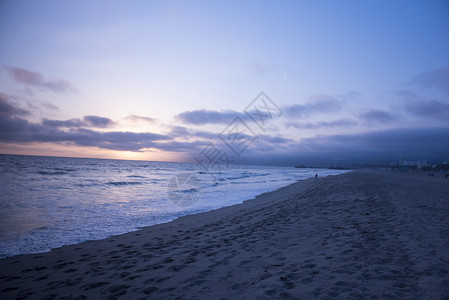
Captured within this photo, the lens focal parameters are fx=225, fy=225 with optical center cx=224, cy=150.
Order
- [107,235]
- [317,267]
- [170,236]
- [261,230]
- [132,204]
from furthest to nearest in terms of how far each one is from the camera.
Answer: [132,204], [107,235], [170,236], [261,230], [317,267]

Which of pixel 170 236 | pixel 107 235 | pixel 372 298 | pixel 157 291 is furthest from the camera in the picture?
pixel 107 235

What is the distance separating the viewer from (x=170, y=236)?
7074 millimetres

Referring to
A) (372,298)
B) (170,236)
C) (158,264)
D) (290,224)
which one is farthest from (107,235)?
Result: (372,298)

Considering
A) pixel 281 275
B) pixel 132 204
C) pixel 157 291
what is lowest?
pixel 132 204

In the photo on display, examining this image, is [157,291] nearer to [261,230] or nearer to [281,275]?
[281,275]

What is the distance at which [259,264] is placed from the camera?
4.16 m

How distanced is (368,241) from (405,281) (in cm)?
183

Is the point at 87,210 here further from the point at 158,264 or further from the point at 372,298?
the point at 372,298

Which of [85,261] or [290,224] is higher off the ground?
[290,224]

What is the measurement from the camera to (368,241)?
4.87 m

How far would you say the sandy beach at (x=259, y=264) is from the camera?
10.5 ft

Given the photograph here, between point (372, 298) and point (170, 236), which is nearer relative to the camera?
point (372, 298)

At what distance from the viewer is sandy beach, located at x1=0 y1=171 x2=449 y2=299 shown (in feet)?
10.5

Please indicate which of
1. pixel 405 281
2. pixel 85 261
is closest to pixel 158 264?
pixel 85 261
